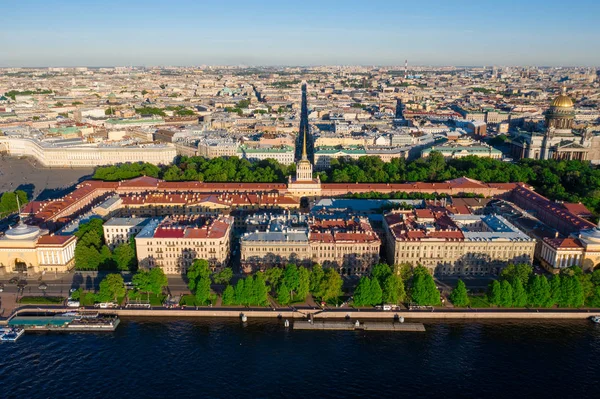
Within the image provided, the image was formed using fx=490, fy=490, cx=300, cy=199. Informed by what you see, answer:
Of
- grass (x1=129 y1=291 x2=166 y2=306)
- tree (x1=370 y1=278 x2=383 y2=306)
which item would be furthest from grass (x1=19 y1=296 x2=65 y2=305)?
tree (x1=370 y1=278 x2=383 y2=306)

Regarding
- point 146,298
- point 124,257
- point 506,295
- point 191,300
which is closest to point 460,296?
point 506,295

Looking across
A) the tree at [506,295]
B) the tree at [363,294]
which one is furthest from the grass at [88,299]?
the tree at [506,295]

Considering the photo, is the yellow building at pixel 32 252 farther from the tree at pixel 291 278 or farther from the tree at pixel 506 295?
the tree at pixel 506 295

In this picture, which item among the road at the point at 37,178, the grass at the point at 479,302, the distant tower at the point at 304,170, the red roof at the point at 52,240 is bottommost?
the road at the point at 37,178

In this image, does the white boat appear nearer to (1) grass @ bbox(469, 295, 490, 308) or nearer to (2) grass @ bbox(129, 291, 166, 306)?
(2) grass @ bbox(129, 291, 166, 306)

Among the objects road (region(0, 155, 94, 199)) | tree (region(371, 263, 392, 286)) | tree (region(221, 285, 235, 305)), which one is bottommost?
road (region(0, 155, 94, 199))

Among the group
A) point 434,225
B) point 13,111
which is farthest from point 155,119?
point 434,225
